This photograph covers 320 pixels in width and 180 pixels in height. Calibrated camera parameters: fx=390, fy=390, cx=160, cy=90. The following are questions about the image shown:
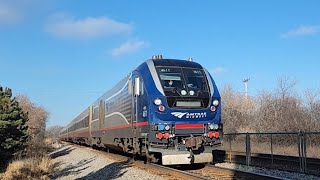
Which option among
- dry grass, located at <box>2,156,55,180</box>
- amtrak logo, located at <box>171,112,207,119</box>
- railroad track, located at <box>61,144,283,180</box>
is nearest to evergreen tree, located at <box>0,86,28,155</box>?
dry grass, located at <box>2,156,55,180</box>

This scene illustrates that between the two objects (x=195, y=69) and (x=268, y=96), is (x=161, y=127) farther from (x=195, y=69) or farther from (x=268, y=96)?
(x=268, y=96)

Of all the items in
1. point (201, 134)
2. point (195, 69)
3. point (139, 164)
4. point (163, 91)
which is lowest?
point (139, 164)

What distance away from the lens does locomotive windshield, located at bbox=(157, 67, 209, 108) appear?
12633mm

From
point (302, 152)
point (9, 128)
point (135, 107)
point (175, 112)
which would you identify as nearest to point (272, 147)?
point (302, 152)

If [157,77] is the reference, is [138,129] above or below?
below

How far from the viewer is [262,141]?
20.6 metres

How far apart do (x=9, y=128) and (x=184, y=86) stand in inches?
554

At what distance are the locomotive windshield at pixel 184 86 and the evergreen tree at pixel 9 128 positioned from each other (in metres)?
12.5

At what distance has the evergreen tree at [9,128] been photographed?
22.2 m

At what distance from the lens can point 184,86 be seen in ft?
42.7

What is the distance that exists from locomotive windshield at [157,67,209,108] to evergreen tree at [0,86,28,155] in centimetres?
1250

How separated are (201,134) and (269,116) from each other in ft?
95.8

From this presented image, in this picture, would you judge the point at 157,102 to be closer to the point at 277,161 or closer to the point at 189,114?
the point at 189,114

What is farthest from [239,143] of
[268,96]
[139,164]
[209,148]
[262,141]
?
[268,96]
